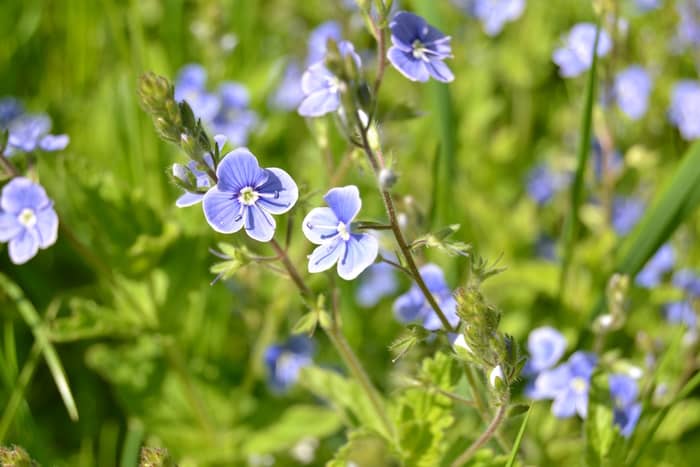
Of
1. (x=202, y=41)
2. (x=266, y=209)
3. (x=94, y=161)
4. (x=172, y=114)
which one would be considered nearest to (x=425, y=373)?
(x=266, y=209)

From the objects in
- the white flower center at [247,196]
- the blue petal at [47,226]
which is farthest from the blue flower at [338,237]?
the blue petal at [47,226]

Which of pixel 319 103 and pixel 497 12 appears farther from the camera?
pixel 497 12

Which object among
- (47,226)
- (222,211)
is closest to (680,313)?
(222,211)

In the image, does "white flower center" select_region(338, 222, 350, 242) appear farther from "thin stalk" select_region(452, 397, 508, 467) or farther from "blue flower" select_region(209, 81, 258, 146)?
"blue flower" select_region(209, 81, 258, 146)

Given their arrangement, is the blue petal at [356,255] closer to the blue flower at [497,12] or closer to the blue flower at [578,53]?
the blue flower at [578,53]

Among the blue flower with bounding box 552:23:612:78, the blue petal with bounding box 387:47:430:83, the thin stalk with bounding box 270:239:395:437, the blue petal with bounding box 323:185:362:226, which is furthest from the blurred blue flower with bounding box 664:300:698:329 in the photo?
the blue petal with bounding box 323:185:362:226

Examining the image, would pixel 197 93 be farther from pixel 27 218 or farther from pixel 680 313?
pixel 680 313
